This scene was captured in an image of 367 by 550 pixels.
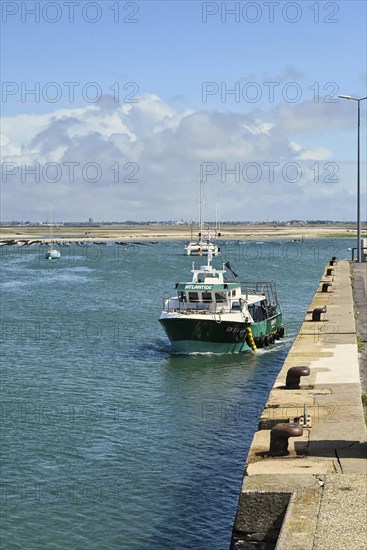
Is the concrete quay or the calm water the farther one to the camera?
the calm water

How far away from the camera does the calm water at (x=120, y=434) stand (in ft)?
57.6

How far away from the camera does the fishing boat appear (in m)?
37.7

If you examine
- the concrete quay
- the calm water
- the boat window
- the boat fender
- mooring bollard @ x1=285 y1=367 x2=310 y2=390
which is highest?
the boat window

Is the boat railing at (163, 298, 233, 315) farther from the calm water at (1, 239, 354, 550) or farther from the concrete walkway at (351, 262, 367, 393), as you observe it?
the concrete walkway at (351, 262, 367, 393)

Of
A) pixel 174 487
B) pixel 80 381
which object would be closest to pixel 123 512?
pixel 174 487

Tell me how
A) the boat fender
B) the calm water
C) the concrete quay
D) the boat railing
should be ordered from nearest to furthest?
the concrete quay < the calm water < the boat fender < the boat railing

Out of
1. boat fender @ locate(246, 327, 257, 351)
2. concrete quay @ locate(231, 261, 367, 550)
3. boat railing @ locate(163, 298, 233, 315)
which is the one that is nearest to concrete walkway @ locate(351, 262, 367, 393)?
concrete quay @ locate(231, 261, 367, 550)

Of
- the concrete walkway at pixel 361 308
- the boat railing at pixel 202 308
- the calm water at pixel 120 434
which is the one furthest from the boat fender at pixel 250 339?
the concrete walkway at pixel 361 308

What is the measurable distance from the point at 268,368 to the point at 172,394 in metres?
6.16

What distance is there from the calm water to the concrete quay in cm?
247

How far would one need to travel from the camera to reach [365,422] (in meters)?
16.8

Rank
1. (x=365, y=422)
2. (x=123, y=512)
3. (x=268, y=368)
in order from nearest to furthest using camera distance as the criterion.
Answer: (x=365, y=422), (x=123, y=512), (x=268, y=368)

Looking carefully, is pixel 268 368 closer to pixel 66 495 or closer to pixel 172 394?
pixel 172 394

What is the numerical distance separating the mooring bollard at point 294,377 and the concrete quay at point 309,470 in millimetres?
37
